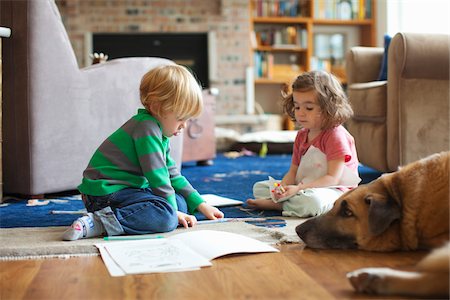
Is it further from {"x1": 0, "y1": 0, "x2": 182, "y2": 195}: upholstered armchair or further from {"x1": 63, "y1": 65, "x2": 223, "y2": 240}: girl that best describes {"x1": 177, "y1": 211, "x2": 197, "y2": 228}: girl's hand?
{"x1": 0, "y1": 0, "x2": 182, "y2": 195}: upholstered armchair

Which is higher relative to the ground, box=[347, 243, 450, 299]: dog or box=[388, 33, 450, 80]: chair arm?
box=[388, 33, 450, 80]: chair arm

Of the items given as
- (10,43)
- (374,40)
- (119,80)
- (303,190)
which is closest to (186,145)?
(119,80)

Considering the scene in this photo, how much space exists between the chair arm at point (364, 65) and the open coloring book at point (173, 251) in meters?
2.52

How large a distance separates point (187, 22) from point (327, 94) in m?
4.27

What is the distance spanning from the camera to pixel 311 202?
6.70 ft

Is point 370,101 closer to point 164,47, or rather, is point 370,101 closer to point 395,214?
point 395,214

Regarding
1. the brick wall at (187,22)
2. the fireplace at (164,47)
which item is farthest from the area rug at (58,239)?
the fireplace at (164,47)

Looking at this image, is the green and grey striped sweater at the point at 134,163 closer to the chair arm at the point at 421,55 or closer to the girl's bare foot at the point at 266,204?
the girl's bare foot at the point at 266,204

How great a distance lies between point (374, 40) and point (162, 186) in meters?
5.07

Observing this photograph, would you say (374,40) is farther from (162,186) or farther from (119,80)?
(162,186)

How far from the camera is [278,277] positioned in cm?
131

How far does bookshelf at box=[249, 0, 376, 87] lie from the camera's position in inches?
253

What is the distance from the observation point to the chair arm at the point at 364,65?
13.0ft

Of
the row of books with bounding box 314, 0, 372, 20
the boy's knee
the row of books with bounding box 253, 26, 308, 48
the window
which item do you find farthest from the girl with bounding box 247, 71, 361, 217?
the row of books with bounding box 314, 0, 372, 20
